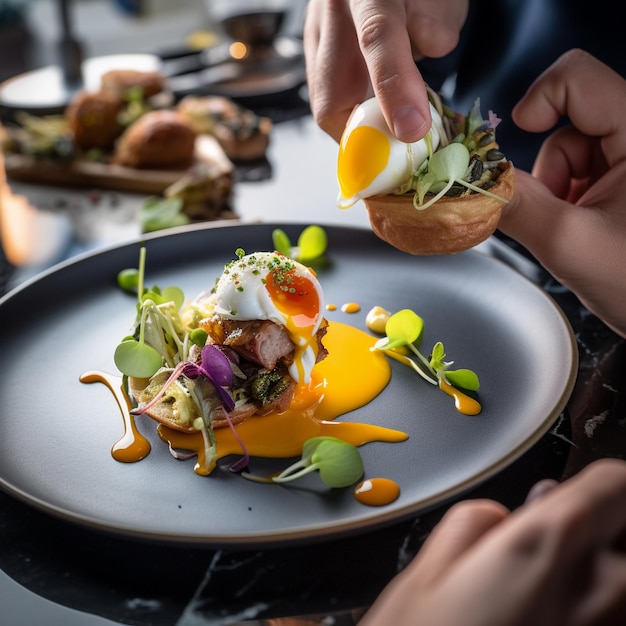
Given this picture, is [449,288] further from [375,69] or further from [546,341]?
[375,69]

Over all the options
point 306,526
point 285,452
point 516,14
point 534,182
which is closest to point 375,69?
point 534,182

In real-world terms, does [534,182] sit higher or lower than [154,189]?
higher

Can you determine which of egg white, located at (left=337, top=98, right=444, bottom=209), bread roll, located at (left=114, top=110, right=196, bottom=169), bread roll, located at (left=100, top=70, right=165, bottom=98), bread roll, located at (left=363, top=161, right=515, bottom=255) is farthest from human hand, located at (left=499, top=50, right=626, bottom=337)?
bread roll, located at (left=100, top=70, right=165, bottom=98)

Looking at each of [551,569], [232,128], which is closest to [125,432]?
[551,569]

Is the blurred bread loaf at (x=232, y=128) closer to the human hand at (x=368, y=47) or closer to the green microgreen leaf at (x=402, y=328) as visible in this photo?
the human hand at (x=368, y=47)

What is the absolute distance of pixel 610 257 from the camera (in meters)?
1.95

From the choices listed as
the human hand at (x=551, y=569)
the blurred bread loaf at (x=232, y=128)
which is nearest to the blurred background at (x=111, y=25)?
the blurred bread loaf at (x=232, y=128)

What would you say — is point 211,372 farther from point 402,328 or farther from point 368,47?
point 368,47

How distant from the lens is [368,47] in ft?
6.08

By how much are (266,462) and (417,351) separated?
57 centimetres

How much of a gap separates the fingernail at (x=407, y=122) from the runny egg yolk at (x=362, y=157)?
0.33ft

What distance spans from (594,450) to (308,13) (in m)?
1.72

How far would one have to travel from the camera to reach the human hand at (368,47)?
69.6 inches

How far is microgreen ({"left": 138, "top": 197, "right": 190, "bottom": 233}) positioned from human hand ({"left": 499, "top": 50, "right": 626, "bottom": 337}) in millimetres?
1390
